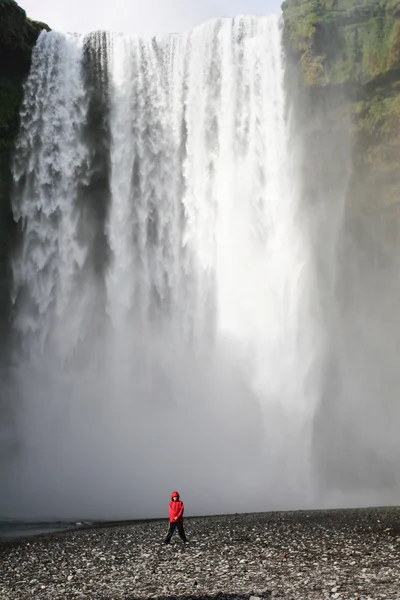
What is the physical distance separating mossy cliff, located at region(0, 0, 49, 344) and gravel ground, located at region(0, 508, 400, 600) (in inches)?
680

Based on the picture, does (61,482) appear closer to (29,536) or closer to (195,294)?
(29,536)

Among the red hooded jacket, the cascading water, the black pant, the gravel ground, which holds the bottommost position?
the gravel ground

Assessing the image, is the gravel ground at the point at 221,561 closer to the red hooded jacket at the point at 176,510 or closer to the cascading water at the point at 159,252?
the red hooded jacket at the point at 176,510

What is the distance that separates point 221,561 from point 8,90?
27.2m

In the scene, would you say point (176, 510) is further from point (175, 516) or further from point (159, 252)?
point (159, 252)

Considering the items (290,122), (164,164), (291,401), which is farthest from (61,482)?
(290,122)

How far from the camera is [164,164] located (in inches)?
1324

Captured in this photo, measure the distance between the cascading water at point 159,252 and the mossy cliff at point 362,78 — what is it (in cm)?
182

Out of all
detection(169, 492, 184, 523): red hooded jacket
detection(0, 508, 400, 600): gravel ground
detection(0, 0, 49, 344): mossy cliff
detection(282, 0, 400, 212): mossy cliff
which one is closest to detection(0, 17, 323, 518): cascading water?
detection(0, 0, 49, 344): mossy cliff

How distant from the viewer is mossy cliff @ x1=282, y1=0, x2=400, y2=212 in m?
32.6

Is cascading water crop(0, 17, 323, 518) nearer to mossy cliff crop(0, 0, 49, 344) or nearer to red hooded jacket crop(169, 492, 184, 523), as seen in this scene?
mossy cliff crop(0, 0, 49, 344)

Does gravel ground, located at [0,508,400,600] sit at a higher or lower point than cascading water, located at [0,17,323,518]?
lower

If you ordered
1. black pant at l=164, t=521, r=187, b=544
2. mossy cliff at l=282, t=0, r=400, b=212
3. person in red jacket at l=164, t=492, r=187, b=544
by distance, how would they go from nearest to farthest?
person in red jacket at l=164, t=492, r=187, b=544 < black pant at l=164, t=521, r=187, b=544 < mossy cliff at l=282, t=0, r=400, b=212

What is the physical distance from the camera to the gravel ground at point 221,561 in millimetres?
12289
